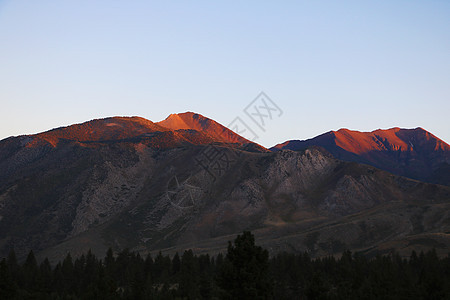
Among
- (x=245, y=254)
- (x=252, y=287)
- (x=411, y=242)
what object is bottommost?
(x=411, y=242)

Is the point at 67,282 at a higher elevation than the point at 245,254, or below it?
→ below

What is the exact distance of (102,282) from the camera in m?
78.9

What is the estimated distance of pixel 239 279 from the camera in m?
46.8

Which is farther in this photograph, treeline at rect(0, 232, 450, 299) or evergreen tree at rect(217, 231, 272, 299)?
treeline at rect(0, 232, 450, 299)

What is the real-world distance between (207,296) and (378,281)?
116ft

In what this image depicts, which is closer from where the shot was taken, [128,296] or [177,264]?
[128,296]

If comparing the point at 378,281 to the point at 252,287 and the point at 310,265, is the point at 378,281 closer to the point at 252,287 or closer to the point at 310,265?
the point at 310,265

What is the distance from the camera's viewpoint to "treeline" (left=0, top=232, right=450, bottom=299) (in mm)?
47194

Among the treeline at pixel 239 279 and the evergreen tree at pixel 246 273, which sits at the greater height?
the evergreen tree at pixel 246 273

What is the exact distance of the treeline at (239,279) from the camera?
155 feet

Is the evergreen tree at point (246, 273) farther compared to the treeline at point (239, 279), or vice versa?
the treeline at point (239, 279)

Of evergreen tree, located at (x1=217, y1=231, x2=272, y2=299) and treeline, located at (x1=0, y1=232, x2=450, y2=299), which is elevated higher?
evergreen tree, located at (x1=217, y1=231, x2=272, y2=299)

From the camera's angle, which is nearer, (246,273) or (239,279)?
(246,273)

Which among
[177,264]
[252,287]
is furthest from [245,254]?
[177,264]
